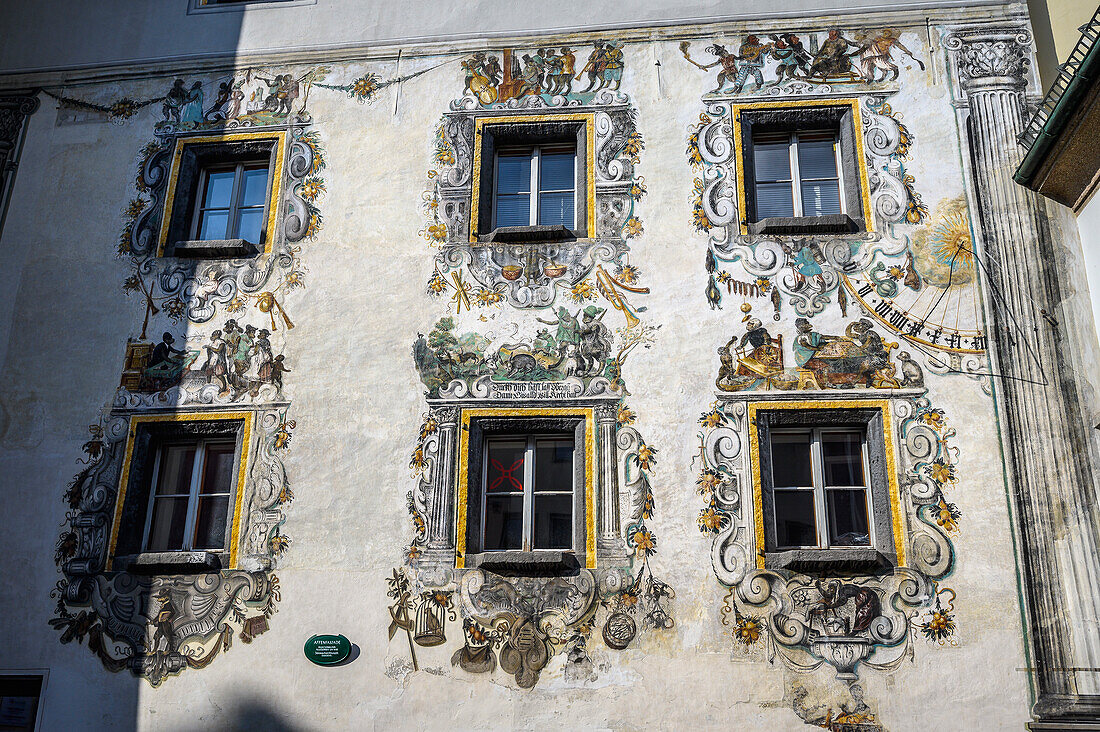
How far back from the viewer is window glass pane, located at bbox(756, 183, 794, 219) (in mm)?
9703

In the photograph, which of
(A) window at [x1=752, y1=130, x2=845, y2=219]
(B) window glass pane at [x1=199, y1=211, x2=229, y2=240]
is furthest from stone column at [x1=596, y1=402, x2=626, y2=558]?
(B) window glass pane at [x1=199, y1=211, x2=229, y2=240]

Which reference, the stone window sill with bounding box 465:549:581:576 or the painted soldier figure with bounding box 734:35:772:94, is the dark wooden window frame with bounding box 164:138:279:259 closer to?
the stone window sill with bounding box 465:549:581:576

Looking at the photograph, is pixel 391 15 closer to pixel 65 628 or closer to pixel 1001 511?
pixel 65 628

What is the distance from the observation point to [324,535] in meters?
8.80

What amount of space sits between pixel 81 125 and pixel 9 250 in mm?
1524

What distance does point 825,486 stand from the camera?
8664mm

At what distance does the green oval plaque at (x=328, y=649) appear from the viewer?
8.40 m

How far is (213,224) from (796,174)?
229 inches

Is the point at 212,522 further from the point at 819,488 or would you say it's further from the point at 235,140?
the point at 819,488

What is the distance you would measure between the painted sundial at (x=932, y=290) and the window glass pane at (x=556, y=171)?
283 centimetres

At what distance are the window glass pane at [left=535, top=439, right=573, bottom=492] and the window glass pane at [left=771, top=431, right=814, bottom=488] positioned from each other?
1.75 m

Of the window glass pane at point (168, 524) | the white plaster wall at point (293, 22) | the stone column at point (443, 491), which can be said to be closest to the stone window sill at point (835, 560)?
the stone column at point (443, 491)

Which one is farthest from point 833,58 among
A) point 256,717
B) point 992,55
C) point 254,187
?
point 256,717

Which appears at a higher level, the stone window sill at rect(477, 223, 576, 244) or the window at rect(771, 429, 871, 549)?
the stone window sill at rect(477, 223, 576, 244)
